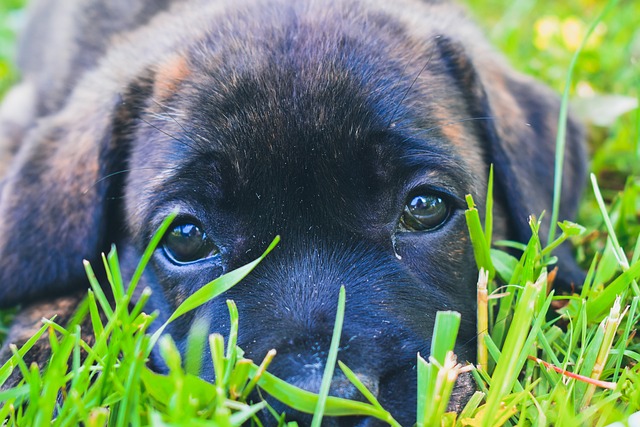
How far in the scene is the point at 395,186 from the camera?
2.36 meters

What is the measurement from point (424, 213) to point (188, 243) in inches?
30.3

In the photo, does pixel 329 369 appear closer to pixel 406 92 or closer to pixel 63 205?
pixel 406 92

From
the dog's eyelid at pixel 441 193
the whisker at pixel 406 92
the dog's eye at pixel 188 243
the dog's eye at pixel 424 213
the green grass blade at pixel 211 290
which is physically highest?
the whisker at pixel 406 92

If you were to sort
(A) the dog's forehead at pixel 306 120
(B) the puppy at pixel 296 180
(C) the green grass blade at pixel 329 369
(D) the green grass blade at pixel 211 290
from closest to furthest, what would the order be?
(C) the green grass blade at pixel 329 369, (D) the green grass blade at pixel 211 290, (B) the puppy at pixel 296 180, (A) the dog's forehead at pixel 306 120

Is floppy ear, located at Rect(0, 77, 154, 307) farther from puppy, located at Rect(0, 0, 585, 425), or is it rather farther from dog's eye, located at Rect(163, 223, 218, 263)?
dog's eye, located at Rect(163, 223, 218, 263)

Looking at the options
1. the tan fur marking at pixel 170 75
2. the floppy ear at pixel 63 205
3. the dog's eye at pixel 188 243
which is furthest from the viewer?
the floppy ear at pixel 63 205

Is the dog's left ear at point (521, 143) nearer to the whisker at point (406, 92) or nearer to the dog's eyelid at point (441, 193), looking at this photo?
the whisker at point (406, 92)

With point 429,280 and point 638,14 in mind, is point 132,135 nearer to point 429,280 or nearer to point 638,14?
point 429,280

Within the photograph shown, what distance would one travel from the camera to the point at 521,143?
9.95ft

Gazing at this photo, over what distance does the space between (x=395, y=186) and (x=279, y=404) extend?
0.81 m

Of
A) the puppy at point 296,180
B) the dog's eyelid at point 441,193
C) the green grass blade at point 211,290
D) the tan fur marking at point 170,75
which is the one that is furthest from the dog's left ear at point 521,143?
the green grass blade at point 211,290

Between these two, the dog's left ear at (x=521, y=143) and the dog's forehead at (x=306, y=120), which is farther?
the dog's left ear at (x=521, y=143)

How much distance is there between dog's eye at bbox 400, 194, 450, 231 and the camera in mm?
2418

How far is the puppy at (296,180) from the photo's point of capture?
219cm
